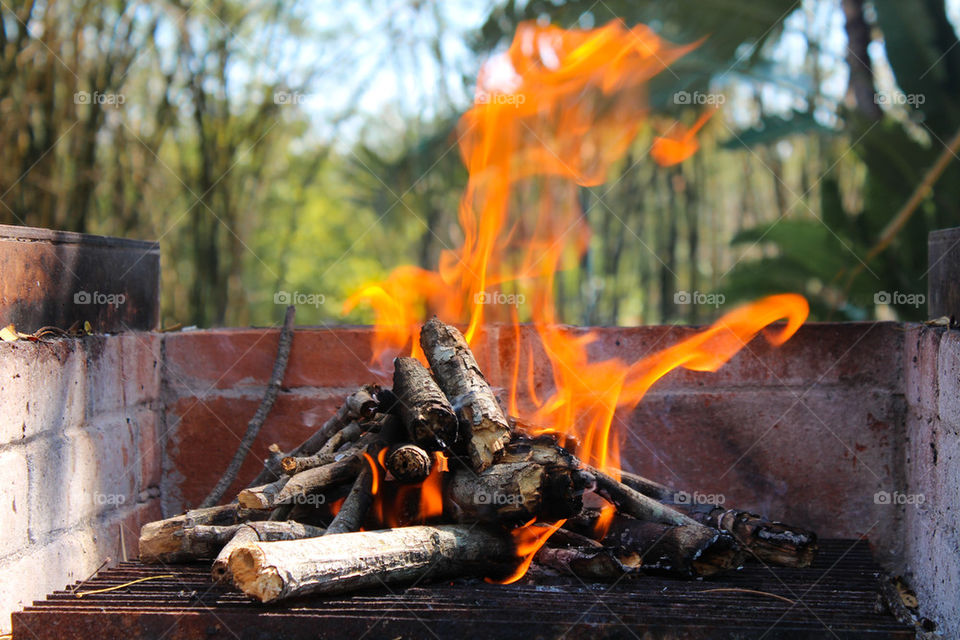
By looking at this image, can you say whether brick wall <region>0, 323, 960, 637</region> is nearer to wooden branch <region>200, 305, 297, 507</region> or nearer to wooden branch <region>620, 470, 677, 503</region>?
wooden branch <region>200, 305, 297, 507</region>

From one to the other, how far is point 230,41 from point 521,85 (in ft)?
19.4

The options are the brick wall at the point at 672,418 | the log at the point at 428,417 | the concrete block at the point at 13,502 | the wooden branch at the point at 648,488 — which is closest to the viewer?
the concrete block at the point at 13,502

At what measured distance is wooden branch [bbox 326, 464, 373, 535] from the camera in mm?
2766

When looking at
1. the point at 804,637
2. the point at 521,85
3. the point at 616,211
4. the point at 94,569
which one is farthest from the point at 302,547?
the point at 616,211

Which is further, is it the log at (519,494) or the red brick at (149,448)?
the red brick at (149,448)

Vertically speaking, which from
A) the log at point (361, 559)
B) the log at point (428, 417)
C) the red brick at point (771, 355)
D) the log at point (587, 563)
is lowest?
the log at point (587, 563)

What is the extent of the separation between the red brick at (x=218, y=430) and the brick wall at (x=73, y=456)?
94 mm

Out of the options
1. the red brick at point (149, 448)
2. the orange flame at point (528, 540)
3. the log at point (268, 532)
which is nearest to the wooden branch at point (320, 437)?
the log at point (268, 532)

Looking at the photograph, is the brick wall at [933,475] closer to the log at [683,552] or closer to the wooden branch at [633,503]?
the log at [683,552]

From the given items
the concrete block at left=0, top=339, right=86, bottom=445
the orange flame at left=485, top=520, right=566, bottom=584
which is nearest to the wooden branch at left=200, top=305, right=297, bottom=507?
the concrete block at left=0, top=339, right=86, bottom=445

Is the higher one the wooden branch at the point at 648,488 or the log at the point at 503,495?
the log at the point at 503,495

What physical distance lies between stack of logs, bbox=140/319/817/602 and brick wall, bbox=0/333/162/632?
286 millimetres

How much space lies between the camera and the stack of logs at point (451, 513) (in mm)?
2682

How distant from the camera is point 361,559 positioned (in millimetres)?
2465
